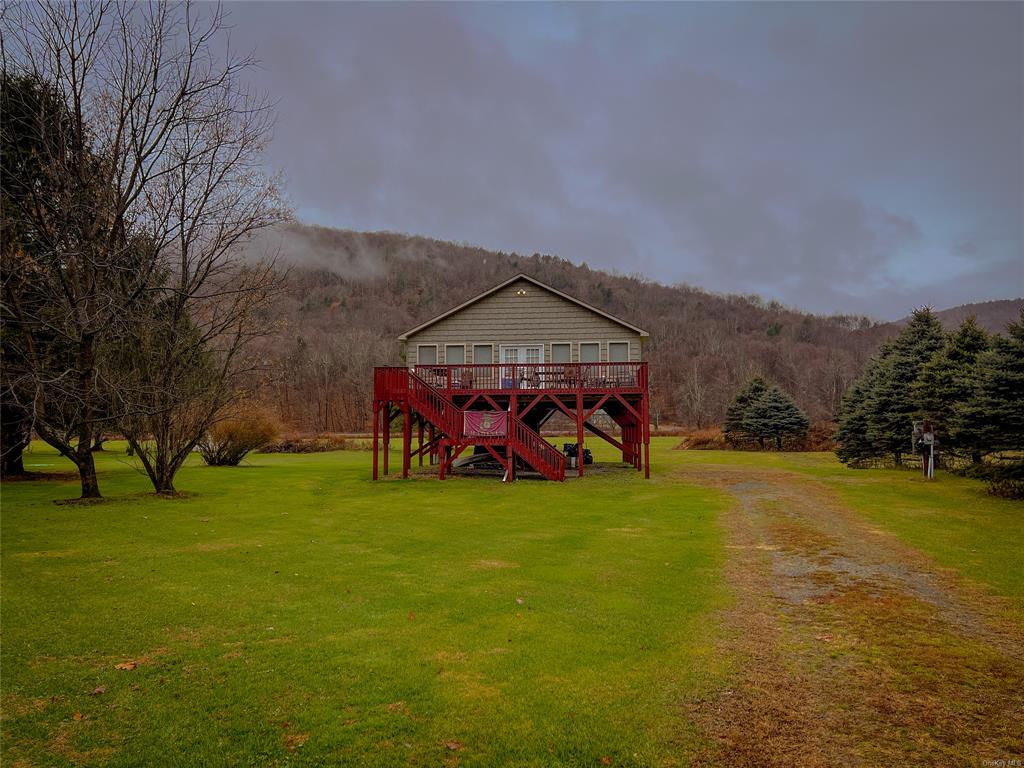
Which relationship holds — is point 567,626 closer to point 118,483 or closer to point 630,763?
point 630,763

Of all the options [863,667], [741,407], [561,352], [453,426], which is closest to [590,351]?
[561,352]

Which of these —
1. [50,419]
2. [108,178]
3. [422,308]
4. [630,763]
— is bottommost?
[630,763]

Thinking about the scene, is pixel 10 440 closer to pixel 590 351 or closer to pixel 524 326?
pixel 524 326

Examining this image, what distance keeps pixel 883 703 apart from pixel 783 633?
174 centimetres

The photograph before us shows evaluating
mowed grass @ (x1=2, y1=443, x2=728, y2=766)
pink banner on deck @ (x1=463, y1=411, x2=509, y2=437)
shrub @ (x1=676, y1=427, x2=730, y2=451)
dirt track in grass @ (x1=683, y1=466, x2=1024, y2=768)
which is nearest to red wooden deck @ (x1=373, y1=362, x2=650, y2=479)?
pink banner on deck @ (x1=463, y1=411, x2=509, y2=437)

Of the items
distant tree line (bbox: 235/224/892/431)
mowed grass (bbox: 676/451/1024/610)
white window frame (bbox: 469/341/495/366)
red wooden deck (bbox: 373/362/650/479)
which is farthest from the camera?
distant tree line (bbox: 235/224/892/431)

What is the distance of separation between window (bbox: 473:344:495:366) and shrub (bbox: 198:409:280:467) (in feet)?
43.6

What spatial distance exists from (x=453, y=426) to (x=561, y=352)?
22.6ft

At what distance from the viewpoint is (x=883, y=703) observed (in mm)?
5141

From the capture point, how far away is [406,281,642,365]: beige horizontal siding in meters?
27.0

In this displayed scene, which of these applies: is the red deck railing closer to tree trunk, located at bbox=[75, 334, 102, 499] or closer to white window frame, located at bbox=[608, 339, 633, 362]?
white window frame, located at bbox=[608, 339, 633, 362]

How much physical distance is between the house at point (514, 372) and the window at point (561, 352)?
0.15 ft

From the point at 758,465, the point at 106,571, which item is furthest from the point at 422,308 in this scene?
the point at 106,571

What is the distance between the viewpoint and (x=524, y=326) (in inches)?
1077
